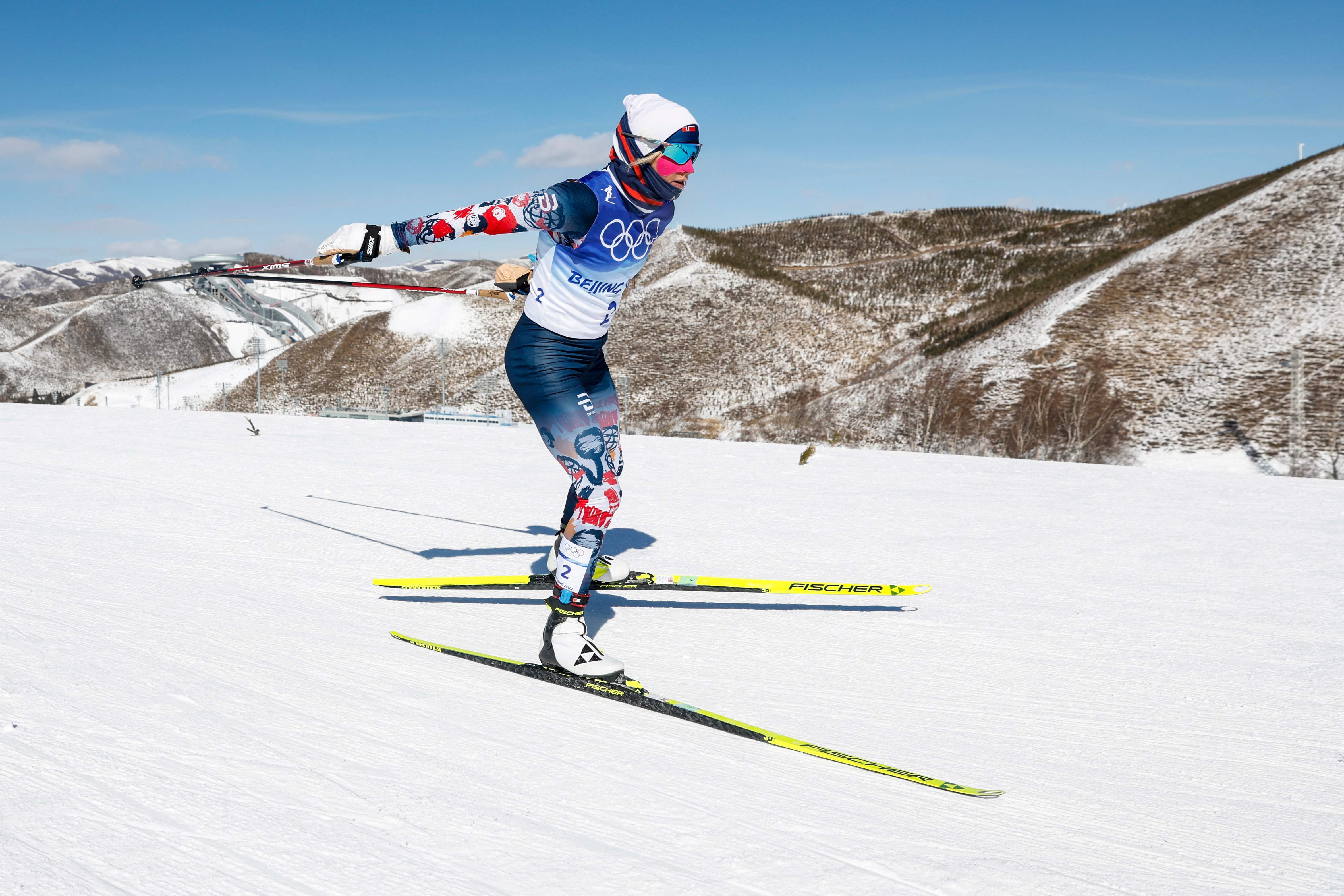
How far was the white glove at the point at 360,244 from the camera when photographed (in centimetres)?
400

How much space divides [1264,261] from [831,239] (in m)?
51.7

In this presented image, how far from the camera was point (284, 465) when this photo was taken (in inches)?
408

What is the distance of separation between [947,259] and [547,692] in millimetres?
79452

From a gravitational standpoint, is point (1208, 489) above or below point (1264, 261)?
below

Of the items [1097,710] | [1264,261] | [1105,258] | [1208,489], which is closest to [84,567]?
[1097,710]

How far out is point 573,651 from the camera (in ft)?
11.9

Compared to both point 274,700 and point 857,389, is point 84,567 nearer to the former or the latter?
point 274,700

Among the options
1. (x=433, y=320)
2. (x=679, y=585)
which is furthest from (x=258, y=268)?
(x=433, y=320)

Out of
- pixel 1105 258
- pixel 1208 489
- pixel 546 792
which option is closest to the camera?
pixel 546 792

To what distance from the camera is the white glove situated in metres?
4.00

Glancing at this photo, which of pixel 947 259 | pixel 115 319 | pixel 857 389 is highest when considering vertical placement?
pixel 947 259

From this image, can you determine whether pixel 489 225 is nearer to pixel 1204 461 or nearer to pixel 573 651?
pixel 573 651

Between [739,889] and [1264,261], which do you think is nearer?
[739,889]

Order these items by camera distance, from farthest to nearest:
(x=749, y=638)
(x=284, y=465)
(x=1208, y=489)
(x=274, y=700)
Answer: (x=284, y=465) < (x=1208, y=489) < (x=749, y=638) < (x=274, y=700)
